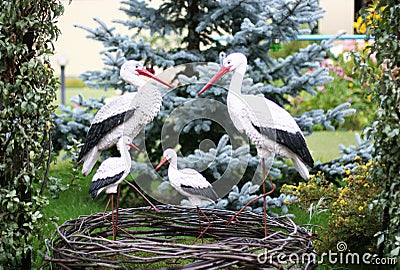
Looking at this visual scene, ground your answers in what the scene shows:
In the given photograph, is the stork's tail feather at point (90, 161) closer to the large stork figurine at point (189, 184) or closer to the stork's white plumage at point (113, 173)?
the stork's white plumage at point (113, 173)

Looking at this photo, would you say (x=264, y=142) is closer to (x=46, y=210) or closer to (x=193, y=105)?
(x=193, y=105)

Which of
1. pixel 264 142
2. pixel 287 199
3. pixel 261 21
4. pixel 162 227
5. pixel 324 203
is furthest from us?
pixel 261 21

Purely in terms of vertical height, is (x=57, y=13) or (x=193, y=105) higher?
(x=57, y=13)

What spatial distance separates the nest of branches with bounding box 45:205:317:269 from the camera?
2.30 metres

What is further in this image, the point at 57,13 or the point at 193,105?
the point at 193,105

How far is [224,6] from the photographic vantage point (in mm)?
4344

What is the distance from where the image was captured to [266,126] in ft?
8.39

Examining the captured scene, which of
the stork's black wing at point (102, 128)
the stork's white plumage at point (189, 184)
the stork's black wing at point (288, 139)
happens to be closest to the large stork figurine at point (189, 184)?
the stork's white plumage at point (189, 184)

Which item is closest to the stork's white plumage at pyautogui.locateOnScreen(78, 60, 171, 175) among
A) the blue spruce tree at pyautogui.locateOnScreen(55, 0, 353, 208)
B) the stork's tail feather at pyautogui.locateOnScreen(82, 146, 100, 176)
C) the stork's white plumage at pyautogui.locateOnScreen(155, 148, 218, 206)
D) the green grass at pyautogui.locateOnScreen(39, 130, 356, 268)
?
the stork's tail feather at pyautogui.locateOnScreen(82, 146, 100, 176)

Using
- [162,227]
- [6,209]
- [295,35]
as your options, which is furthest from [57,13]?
[295,35]

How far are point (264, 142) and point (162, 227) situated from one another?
85 cm

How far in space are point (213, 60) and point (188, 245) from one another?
2.51 m

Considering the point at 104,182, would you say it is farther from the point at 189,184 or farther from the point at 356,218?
the point at 356,218

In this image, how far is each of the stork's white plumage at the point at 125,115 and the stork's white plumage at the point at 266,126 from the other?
0.29 m
